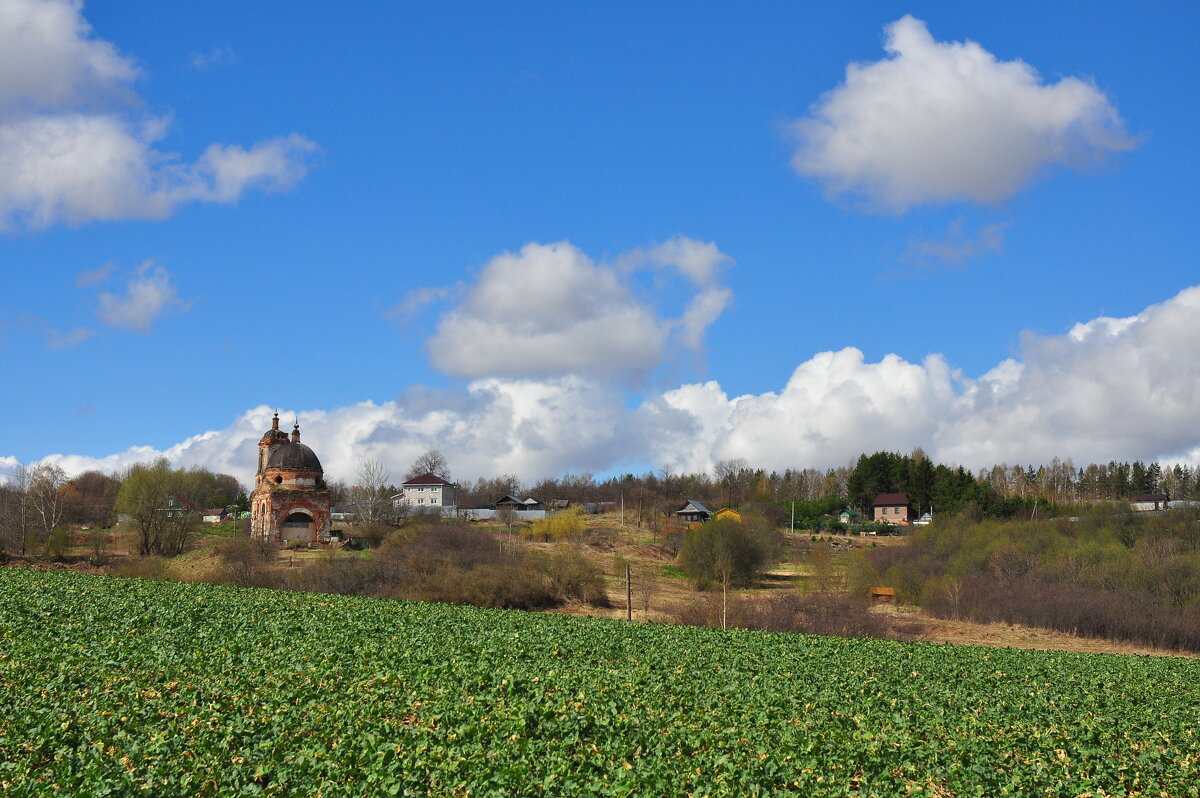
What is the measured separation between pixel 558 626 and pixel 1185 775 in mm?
→ 16148

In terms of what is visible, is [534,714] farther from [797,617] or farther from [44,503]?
[44,503]

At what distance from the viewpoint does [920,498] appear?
10969cm

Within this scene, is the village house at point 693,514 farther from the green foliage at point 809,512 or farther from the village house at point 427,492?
the village house at point 427,492

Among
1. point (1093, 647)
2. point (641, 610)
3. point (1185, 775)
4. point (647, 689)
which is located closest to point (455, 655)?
point (647, 689)

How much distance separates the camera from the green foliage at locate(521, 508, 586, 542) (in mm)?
75750

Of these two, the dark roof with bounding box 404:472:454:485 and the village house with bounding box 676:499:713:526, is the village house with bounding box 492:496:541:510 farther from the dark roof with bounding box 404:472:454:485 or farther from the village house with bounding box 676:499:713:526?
the village house with bounding box 676:499:713:526

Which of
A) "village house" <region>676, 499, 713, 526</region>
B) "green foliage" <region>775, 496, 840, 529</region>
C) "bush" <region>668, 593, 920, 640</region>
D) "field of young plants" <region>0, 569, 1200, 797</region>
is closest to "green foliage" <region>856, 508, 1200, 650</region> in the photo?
"bush" <region>668, 593, 920, 640</region>

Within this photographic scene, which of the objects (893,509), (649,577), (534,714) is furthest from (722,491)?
(534,714)

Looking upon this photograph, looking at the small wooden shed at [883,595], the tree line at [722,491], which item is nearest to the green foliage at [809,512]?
the tree line at [722,491]

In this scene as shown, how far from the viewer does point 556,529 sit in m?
76.2

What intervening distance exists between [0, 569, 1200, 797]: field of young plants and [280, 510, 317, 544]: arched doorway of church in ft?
116

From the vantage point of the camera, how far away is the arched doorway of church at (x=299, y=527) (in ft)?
196

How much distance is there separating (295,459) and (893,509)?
7359cm

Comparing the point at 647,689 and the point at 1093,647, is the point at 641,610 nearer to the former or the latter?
the point at 1093,647
